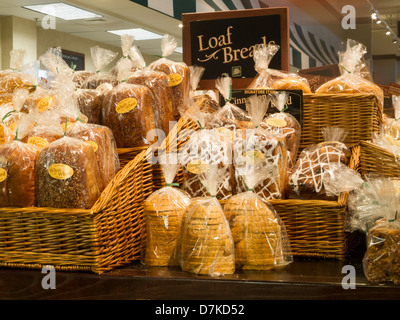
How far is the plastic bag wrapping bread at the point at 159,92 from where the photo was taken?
1.73 metres

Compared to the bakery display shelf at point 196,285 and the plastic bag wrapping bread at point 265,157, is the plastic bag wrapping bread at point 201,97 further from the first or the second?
the bakery display shelf at point 196,285

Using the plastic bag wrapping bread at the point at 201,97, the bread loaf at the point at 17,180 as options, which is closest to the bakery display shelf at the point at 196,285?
the bread loaf at the point at 17,180

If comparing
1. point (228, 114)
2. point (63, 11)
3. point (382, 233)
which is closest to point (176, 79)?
point (228, 114)

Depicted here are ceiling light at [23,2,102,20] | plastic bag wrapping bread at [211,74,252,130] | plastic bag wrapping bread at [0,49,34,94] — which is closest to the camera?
plastic bag wrapping bread at [211,74,252,130]

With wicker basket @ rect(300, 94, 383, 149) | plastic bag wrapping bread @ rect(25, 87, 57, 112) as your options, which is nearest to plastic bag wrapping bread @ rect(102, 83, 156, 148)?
plastic bag wrapping bread @ rect(25, 87, 57, 112)

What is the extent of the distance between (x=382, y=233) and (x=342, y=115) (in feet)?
2.30

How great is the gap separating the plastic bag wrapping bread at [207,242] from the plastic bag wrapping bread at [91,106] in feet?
2.07

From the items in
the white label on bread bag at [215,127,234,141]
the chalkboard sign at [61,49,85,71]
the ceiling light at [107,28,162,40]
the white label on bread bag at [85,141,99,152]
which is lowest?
the white label on bread bag at [85,141,99,152]

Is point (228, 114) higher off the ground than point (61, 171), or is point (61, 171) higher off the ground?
point (228, 114)

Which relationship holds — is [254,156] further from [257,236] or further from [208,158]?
[257,236]

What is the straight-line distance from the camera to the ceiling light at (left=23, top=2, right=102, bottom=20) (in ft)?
21.3

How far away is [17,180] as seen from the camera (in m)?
1.34

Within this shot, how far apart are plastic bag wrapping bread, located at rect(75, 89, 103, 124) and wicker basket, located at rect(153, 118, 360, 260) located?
27.5 inches

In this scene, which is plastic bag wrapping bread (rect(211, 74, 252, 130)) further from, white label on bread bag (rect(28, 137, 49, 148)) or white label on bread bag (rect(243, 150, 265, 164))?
white label on bread bag (rect(28, 137, 49, 148))
